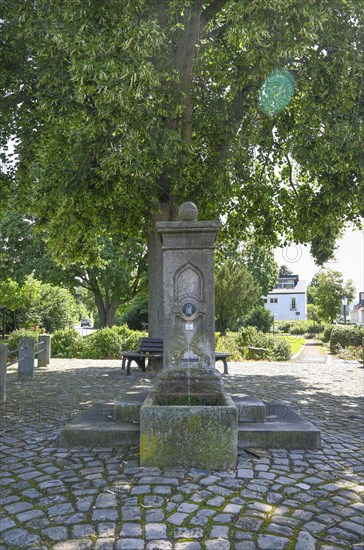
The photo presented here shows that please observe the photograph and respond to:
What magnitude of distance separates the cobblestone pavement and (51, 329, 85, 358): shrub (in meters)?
11.4

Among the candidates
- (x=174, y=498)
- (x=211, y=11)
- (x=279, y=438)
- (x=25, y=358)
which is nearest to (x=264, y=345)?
(x=25, y=358)

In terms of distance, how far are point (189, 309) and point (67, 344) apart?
45.8 ft

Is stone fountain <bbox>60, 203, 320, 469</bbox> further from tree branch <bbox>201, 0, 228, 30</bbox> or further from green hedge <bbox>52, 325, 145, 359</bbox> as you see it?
green hedge <bbox>52, 325, 145, 359</bbox>

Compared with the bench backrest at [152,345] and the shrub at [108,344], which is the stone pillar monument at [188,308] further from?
the shrub at [108,344]

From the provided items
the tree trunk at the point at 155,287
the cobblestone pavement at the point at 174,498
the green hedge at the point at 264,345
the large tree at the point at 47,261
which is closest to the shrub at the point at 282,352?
the green hedge at the point at 264,345

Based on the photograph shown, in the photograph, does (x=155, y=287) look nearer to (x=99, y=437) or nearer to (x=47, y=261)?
(x=99, y=437)

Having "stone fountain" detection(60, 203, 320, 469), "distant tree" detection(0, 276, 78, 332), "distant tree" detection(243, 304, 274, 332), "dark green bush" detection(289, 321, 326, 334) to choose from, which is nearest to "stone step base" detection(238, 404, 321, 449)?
"stone fountain" detection(60, 203, 320, 469)

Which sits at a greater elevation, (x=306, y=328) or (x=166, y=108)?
(x=166, y=108)

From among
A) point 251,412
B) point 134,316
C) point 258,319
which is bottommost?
point 251,412

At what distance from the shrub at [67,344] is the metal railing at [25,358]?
3735mm

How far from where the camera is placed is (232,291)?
29.8m

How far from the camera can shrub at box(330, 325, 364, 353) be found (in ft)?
70.4

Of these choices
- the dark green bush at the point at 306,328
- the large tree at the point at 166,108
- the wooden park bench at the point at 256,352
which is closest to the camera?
the large tree at the point at 166,108

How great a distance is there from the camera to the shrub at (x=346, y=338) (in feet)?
70.4
